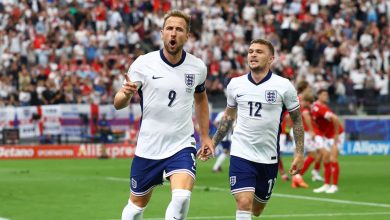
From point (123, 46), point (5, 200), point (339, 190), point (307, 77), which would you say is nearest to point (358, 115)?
point (307, 77)

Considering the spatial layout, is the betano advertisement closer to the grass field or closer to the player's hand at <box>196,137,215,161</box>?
the grass field

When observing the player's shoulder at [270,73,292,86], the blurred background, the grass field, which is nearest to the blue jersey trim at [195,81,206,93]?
the player's shoulder at [270,73,292,86]

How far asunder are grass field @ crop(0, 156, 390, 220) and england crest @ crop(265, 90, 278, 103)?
4.36m

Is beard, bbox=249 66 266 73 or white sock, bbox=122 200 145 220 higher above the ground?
beard, bbox=249 66 266 73

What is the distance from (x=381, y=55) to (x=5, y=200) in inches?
988

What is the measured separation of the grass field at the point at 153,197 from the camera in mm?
17297

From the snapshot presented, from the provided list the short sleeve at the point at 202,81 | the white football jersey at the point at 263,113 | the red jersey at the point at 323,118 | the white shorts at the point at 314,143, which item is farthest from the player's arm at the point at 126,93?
the white shorts at the point at 314,143

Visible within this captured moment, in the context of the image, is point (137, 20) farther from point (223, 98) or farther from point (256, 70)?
point (256, 70)

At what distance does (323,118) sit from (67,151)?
14.7 meters

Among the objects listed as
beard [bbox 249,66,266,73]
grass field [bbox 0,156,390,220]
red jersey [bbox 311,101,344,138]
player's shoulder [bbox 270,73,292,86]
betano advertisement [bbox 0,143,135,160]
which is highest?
beard [bbox 249,66,266,73]

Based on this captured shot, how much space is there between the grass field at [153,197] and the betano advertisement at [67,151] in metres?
4.97

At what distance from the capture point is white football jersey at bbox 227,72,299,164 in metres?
12.6

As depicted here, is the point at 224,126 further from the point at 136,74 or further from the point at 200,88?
the point at 136,74

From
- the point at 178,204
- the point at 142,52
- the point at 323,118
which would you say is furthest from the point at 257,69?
the point at 142,52
